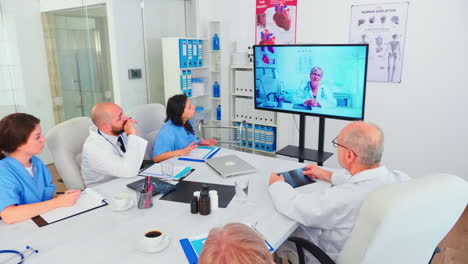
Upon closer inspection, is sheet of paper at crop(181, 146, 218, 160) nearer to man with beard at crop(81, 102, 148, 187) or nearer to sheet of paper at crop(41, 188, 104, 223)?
man with beard at crop(81, 102, 148, 187)

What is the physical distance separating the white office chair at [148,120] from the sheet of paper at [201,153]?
1.57 ft

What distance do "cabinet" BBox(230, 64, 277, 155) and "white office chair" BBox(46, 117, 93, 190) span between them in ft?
7.97

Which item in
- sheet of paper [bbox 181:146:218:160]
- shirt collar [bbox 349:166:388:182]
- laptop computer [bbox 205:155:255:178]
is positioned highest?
shirt collar [bbox 349:166:388:182]

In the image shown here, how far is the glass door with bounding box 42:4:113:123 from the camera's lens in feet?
12.5

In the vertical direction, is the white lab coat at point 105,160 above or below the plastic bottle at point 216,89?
below

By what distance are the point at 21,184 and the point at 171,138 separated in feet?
3.97

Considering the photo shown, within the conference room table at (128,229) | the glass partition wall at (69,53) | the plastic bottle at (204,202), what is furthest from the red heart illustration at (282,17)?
the plastic bottle at (204,202)

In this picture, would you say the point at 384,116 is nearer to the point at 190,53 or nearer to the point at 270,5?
the point at 270,5

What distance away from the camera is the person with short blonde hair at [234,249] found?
691 millimetres

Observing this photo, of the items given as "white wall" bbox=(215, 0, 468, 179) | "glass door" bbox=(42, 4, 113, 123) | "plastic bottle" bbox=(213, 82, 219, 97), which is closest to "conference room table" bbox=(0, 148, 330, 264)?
"glass door" bbox=(42, 4, 113, 123)

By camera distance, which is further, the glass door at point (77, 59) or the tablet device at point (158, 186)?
the glass door at point (77, 59)

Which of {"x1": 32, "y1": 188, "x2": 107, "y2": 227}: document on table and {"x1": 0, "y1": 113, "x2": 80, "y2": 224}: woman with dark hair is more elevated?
{"x1": 0, "y1": 113, "x2": 80, "y2": 224}: woman with dark hair

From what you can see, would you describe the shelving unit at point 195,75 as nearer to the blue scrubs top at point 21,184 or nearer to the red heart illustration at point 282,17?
the red heart illustration at point 282,17

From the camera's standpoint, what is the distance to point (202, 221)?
162 centimetres
